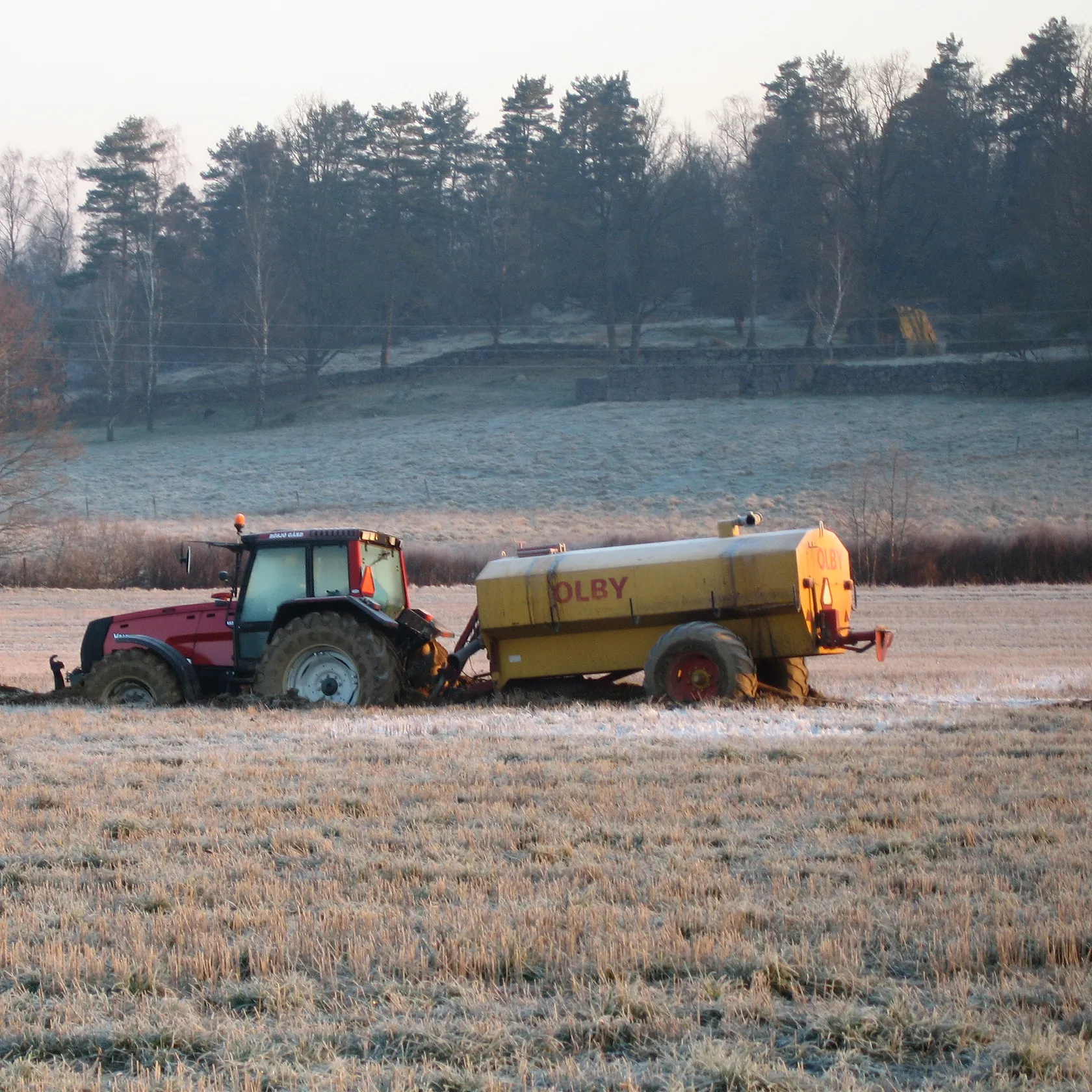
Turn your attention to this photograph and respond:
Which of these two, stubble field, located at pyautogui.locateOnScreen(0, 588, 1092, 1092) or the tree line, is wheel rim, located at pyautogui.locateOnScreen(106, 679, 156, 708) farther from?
the tree line

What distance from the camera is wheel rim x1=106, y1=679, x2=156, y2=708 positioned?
13016 millimetres

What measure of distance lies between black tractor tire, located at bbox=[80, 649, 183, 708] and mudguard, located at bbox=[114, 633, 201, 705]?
0.15 ft

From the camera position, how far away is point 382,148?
71938 millimetres

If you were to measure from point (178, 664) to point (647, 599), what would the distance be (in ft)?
15.3

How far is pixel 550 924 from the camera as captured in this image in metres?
5.50

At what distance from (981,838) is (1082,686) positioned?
856 centimetres

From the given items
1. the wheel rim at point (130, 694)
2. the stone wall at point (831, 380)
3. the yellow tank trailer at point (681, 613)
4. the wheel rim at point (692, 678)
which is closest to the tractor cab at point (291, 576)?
the wheel rim at point (130, 694)

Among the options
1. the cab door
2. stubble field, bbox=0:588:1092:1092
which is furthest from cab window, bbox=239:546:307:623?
stubble field, bbox=0:588:1092:1092

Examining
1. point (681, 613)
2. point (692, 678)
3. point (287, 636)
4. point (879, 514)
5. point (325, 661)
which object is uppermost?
point (879, 514)

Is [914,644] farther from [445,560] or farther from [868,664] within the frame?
[445,560]

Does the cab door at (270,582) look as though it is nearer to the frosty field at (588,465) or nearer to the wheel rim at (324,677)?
the wheel rim at (324,677)

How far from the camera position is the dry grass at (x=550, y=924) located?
4.31 m

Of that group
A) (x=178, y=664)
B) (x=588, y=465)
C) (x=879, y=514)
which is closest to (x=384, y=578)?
(x=178, y=664)

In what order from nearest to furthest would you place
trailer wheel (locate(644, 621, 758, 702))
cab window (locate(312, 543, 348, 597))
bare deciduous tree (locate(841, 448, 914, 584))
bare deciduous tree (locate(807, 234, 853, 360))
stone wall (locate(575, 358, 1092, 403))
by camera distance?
trailer wheel (locate(644, 621, 758, 702)) < cab window (locate(312, 543, 348, 597)) < bare deciduous tree (locate(841, 448, 914, 584)) < stone wall (locate(575, 358, 1092, 403)) < bare deciduous tree (locate(807, 234, 853, 360))
